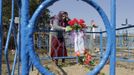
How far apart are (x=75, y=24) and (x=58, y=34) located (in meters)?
1.25

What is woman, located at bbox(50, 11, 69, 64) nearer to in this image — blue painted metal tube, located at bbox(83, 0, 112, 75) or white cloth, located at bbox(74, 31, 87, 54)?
white cloth, located at bbox(74, 31, 87, 54)

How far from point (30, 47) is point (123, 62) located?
8.10 metres

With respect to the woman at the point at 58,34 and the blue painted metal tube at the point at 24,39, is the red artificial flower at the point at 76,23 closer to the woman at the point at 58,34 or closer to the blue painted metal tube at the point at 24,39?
the woman at the point at 58,34

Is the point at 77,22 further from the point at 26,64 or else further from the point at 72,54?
the point at 26,64

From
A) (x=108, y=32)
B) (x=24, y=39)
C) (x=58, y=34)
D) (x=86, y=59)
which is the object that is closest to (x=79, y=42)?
(x=86, y=59)

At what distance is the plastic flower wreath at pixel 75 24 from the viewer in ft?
28.1

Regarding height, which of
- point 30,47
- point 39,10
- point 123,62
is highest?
point 39,10

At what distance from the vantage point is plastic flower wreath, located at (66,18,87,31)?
337 inches

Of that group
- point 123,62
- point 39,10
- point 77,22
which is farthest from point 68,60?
point 39,10

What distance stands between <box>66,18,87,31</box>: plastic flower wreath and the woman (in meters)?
0.15

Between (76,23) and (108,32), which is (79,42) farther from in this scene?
(108,32)

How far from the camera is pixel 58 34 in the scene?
32.2 feet

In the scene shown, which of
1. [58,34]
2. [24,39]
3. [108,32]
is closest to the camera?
[24,39]

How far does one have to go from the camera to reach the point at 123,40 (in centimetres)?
1016
